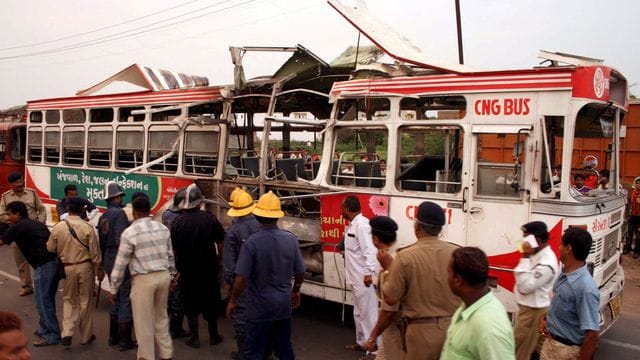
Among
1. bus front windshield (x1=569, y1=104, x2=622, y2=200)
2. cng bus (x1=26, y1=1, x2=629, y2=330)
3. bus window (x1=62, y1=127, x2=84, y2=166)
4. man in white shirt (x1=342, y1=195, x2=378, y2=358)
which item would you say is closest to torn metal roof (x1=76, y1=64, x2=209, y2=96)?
cng bus (x1=26, y1=1, x2=629, y2=330)

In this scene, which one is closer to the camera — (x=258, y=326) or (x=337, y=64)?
(x=258, y=326)

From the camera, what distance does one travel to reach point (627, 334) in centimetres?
627

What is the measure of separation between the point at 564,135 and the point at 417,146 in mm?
1925

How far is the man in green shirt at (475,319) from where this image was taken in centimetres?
221

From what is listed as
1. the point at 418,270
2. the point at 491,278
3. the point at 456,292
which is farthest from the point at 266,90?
the point at 456,292

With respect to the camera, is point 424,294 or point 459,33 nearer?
point 424,294

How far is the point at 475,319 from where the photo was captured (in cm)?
229

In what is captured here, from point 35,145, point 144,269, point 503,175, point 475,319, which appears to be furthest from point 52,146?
point 475,319

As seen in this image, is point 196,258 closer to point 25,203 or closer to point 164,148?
point 164,148

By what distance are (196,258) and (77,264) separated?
47.7 inches

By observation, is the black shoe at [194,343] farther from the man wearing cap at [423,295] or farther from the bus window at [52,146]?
the bus window at [52,146]

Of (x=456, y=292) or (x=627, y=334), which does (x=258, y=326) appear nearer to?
(x=456, y=292)

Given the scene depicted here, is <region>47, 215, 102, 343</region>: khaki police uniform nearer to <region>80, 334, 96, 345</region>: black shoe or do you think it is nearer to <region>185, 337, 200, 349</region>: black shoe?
<region>80, 334, 96, 345</region>: black shoe

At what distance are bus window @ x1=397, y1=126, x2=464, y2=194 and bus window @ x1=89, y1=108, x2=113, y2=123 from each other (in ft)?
18.6
